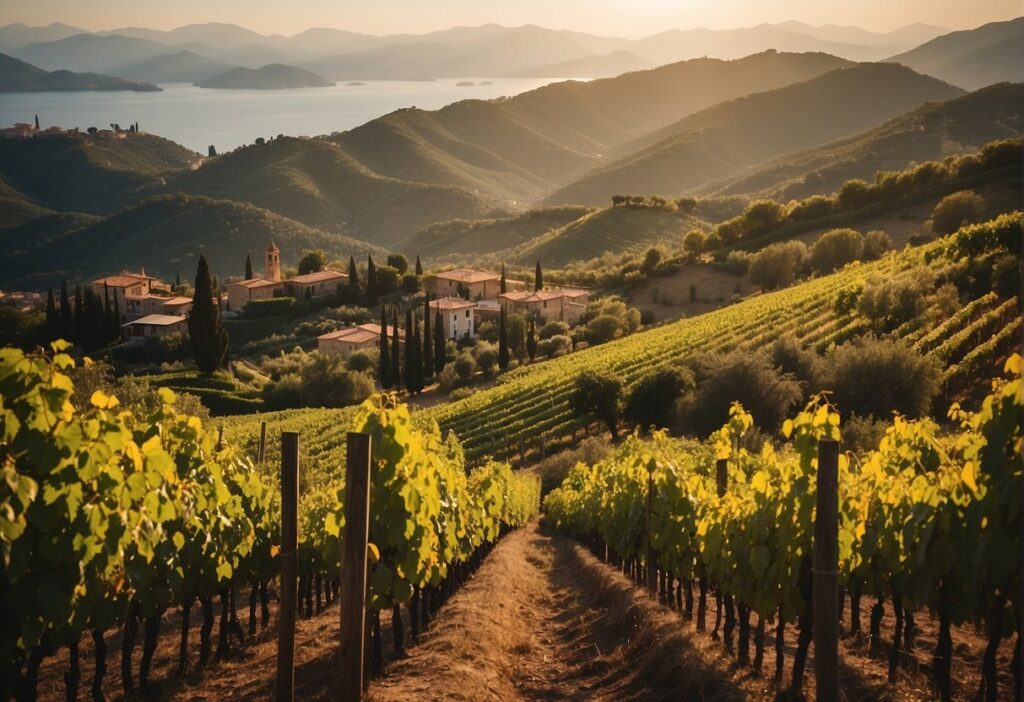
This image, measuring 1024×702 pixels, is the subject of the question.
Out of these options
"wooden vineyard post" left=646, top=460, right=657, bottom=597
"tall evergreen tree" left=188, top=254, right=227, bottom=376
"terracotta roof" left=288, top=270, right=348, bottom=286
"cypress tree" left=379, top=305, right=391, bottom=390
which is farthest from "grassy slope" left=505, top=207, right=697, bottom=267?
"wooden vineyard post" left=646, top=460, right=657, bottom=597

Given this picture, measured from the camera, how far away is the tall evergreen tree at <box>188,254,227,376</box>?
52.7 metres

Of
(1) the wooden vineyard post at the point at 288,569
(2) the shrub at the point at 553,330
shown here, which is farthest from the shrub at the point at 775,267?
(1) the wooden vineyard post at the point at 288,569

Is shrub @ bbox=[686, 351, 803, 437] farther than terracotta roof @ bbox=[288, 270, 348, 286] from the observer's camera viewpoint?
No

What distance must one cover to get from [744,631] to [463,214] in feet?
541

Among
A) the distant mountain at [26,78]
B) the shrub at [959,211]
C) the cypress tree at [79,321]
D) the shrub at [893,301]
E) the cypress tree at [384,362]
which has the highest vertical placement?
the distant mountain at [26,78]

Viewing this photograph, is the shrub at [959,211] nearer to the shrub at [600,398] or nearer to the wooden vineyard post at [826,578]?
the shrub at [600,398]

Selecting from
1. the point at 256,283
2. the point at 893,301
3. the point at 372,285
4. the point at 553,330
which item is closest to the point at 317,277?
the point at 256,283

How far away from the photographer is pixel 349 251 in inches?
5423

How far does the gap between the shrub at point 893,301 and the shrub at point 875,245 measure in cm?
2496

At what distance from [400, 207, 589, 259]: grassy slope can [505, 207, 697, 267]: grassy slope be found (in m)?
18.9

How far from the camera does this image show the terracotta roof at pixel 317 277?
81875 millimetres

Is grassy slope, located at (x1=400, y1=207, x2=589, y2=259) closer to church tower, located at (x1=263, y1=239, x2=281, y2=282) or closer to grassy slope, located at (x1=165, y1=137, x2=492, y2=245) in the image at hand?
grassy slope, located at (x1=165, y1=137, x2=492, y2=245)

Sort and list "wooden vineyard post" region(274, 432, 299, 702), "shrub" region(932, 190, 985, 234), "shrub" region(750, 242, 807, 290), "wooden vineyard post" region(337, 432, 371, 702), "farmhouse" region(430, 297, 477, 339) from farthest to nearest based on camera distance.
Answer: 1. "farmhouse" region(430, 297, 477, 339)
2. "shrub" region(750, 242, 807, 290)
3. "shrub" region(932, 190, 985, 234)
4. "wooden vineyard post" region(274, 432, 299, 702)
5. "wooden vineyard post" region(337, 432, 371, 702)

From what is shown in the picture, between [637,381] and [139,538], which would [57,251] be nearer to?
[637,381]
